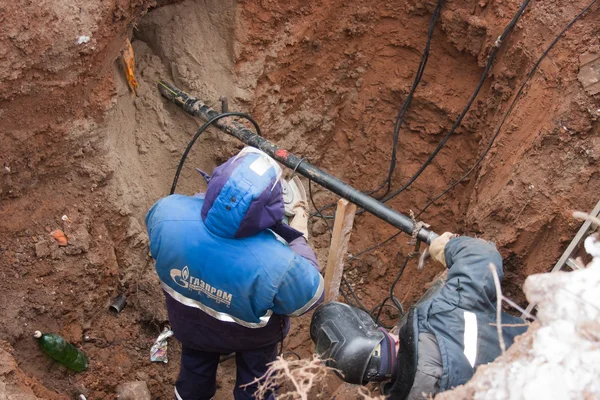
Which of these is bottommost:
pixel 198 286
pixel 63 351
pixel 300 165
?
pixel 63 351

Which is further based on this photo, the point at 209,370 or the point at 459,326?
the point at 209,370

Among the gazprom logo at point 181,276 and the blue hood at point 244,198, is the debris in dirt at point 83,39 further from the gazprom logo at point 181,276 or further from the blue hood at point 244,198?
the gazprom logo at point 181,276

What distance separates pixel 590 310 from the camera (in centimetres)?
122

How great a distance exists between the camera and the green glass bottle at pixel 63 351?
277 centimetres

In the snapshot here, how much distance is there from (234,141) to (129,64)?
878 millimetres

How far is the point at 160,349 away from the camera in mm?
3277

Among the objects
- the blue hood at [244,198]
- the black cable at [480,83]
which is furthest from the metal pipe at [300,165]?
the black cable at [480,83]

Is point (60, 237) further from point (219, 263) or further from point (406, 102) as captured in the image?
point (406, 102)

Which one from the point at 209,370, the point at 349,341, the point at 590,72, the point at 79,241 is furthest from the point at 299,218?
the point at 590,72

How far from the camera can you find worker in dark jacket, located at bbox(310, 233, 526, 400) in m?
1.80

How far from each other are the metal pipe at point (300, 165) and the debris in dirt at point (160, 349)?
1376 millimetres

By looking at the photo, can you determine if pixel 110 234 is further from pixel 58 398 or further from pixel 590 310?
pixel 590 310

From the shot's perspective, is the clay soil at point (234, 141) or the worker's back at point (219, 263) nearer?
the worker's back at point (219, 263)

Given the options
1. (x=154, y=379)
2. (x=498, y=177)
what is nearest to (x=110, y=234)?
(x=154, y=379)
